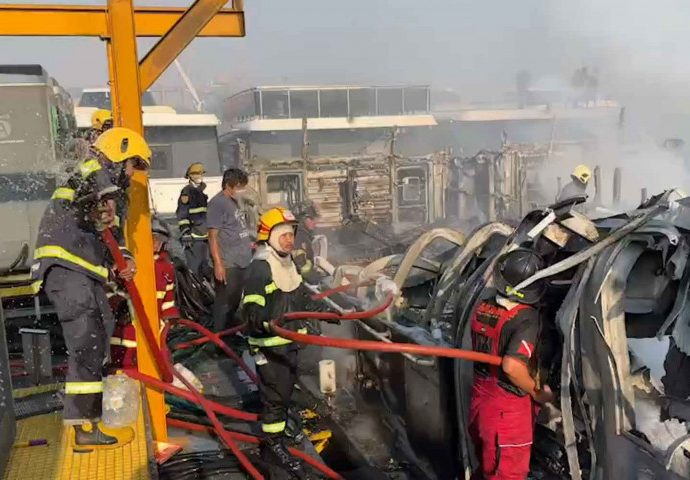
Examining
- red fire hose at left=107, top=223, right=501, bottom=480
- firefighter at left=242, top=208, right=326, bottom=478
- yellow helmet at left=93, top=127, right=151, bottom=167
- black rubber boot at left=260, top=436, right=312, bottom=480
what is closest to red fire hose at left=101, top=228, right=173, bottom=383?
red fire hose at left=107, top=223, right=501, bottom=480

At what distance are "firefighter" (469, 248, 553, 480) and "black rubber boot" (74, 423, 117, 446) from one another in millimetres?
2046

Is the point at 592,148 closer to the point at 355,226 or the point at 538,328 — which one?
the point at 355,226

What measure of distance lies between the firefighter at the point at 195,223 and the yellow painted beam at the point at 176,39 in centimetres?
376

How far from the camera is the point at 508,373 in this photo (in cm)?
319

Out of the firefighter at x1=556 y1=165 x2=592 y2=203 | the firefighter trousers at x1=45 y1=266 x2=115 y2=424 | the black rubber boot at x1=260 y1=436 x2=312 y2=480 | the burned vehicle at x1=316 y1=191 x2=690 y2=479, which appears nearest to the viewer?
the burned vehicle at x1=316 y1=191 x2=690 y2=479

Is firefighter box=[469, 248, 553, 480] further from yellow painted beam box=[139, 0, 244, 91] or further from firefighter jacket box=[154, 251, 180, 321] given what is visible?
firefighter jacket box=[154, 251, 180, 321]

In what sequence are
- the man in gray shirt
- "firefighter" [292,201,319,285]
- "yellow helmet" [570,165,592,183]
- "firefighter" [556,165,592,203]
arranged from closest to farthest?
the man in gray shirt < "firefighter" [292,201,319,285] < "firefighter" [556,165,592,203] < "yellow helmet" [570,165,592,183]

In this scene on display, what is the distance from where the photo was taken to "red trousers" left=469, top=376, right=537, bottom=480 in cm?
336

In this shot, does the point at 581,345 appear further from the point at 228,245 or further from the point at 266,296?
the point at 228,245

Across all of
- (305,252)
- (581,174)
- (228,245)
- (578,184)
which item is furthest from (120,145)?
(581,174)

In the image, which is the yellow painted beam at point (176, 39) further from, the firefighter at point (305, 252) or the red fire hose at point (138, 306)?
the firefighter at point (305, 252)

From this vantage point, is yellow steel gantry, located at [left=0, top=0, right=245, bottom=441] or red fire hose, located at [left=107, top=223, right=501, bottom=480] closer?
red fire hose, located at [left=107, top=223, right=501, bottom=480]

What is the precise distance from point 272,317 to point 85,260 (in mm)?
1109

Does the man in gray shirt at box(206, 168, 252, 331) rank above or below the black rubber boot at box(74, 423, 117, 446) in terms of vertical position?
above
